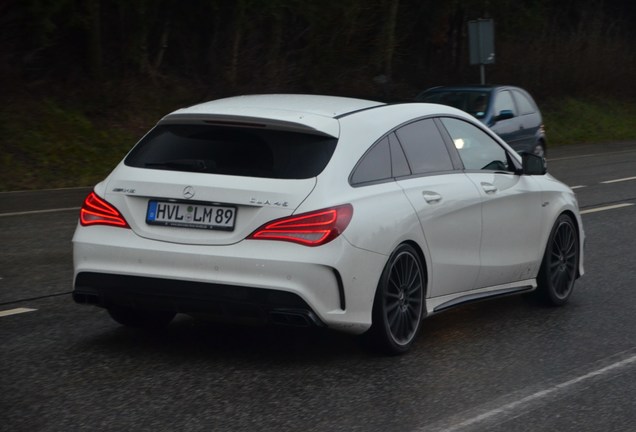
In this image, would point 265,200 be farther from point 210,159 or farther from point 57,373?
point 57,373

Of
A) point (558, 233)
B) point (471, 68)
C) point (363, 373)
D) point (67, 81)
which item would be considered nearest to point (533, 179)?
point (558, 233)

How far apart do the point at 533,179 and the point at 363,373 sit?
2763 millimetres

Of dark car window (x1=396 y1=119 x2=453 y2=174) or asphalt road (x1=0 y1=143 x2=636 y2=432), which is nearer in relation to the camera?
asphalt road (x1=0 y1=143 x2=636 y2=432)

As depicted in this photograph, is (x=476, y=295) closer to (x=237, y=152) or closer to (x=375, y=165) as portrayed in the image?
(x=375, y=165)

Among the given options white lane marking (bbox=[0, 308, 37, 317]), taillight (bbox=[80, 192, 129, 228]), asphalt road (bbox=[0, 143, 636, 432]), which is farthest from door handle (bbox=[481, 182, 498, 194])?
white lane marking (bbox=[0, 308, 37, 317])

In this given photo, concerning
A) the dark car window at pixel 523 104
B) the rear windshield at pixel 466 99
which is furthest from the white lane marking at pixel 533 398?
the dark car window at pixel 523 104

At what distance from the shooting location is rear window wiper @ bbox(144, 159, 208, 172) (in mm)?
6992

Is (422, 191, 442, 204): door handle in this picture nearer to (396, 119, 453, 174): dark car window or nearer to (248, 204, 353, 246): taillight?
(396, 119, 453, 174): dark car window

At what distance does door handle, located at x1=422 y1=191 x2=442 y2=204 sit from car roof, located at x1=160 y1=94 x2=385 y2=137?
0.65 m

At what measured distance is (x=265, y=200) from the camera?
6711mm

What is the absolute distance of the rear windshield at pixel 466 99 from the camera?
66.8 feet

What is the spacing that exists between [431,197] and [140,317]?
1905 mm

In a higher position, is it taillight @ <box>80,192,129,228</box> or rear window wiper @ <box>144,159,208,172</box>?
rear window wiper @ <box>144,159,208,172</box>

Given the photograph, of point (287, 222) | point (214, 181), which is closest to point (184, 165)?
point (214, 181)
